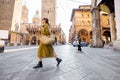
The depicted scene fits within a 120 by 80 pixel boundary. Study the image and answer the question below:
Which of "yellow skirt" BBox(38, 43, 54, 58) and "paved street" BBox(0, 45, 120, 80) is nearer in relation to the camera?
"paved street" BBox(0, 45, 120, 80)

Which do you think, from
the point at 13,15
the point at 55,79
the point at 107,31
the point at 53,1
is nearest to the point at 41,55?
the point at 55,79

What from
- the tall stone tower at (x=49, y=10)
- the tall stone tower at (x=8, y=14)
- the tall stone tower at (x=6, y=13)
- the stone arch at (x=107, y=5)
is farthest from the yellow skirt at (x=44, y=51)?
the tall stone tower at (x=49, y=10)

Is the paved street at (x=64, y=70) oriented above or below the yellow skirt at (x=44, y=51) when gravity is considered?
below

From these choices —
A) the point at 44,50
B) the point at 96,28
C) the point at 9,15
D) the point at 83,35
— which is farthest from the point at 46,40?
the point at 9,15

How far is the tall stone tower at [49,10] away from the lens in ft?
188

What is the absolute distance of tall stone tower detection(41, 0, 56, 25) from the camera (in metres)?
57.3

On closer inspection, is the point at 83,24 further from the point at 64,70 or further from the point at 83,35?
the point at 64,70

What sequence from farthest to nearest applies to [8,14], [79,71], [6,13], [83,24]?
1. [6,13]
2. [8,14]
3. [83,24]
4. [79,71]

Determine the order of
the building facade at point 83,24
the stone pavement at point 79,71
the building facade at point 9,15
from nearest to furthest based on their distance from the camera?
the stone pavement at point 79,71
the building facade at point 83,24
the building facade at point 9,15

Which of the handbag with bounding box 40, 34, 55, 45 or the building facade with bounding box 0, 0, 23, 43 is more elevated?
the building facade with bounding box 0, 0, 23, 43

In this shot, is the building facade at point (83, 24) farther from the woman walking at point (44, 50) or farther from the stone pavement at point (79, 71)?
the woman walking at point (44, 50)

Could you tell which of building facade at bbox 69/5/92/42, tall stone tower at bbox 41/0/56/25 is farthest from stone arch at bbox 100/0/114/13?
tall stone tower at bbox 41/0/56/25

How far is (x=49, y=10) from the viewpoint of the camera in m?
57.9

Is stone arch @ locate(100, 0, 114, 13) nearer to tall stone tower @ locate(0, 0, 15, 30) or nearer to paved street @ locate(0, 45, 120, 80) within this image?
paved street @ locate(0, 45, 120, 80)
